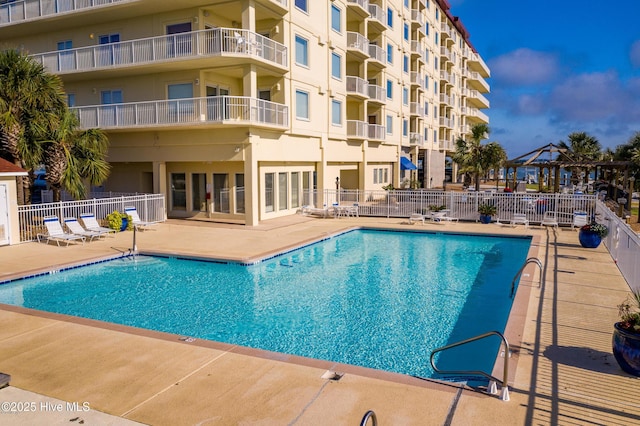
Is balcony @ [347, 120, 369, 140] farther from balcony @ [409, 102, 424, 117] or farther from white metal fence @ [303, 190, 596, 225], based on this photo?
balcony @ [409, 102, 424, 117]

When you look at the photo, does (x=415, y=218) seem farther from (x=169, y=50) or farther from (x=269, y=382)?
(x=269, y=382)

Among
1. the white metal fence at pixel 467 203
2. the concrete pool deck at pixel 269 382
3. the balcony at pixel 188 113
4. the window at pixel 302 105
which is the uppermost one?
the window at pixel 302 105

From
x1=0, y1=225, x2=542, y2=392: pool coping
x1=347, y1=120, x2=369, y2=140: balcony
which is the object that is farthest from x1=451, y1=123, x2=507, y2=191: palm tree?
x1=0, y1=225, x2=542, y2=392: pool coping

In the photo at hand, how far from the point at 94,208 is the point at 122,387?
1604 centimetres

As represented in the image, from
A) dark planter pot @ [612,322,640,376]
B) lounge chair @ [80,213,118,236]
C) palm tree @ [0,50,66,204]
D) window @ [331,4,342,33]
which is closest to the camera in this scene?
dark planter pot @ [612,322,640,376]

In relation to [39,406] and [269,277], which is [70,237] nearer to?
[269,277]

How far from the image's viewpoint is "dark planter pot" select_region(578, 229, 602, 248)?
16234 mm

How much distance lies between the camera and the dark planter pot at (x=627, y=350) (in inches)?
240

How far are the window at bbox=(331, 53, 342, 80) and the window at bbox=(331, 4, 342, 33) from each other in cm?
156

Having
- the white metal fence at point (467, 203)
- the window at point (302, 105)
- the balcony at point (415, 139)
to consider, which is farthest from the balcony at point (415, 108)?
the window at point (302, 105)

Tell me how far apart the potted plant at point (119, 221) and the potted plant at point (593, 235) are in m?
18.0

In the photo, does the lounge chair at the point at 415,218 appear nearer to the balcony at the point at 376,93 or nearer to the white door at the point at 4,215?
the balcony at the point at 376,93

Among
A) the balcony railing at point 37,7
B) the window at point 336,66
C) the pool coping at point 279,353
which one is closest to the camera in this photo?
the pool coping at point 279,353

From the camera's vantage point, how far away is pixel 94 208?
2041cm
